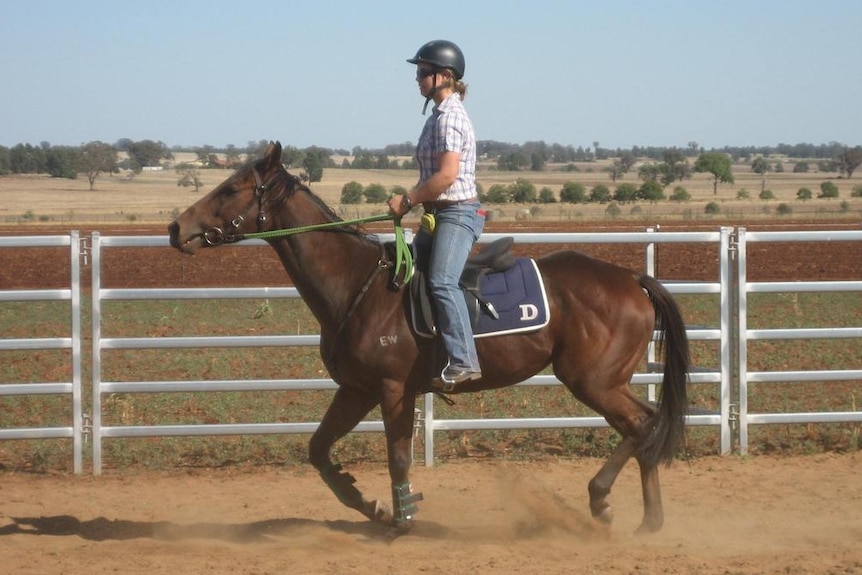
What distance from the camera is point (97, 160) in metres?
75.4

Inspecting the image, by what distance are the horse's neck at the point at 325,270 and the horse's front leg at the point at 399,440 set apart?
1.78ft

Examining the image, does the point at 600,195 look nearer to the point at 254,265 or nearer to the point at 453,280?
the point at 254,265

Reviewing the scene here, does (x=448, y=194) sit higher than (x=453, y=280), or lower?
higher

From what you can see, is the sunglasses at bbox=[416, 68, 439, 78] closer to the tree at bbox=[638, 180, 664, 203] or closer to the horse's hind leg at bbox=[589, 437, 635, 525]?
the horse's hind leg at bbox=[589, 437, 635, 525]

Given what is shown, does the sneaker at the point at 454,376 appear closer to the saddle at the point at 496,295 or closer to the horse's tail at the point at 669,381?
the saddle at the point at 496,295

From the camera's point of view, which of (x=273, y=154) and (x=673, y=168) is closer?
(x=273, y=154)

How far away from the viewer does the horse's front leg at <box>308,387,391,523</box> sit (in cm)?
648

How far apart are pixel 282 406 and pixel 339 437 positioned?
182 inches

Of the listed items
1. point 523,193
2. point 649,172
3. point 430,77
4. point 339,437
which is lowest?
point 339,437

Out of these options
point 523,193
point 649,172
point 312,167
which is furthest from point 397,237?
point 649,172

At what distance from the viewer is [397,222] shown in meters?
6.21

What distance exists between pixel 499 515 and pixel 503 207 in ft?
198

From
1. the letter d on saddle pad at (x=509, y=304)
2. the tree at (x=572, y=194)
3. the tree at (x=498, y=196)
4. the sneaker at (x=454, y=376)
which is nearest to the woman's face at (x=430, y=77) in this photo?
the letter d on saddle pad at (x=509, y=304)

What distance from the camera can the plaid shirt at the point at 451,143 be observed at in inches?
232
